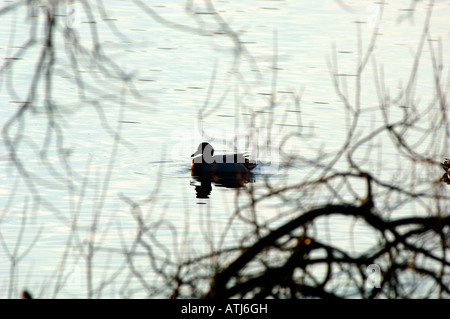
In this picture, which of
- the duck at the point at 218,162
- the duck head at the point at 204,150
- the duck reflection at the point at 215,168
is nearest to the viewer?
Answer: the duck reflection at the point at 215,168

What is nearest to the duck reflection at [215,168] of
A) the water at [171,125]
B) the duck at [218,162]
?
the duck at [218,162]

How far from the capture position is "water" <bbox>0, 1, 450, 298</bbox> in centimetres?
926

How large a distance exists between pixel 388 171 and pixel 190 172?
375cm

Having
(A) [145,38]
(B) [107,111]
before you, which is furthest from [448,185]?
(A) [145,38]

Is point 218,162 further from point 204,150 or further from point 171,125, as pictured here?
point 171,125

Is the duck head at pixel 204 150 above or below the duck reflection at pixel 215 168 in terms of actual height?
above

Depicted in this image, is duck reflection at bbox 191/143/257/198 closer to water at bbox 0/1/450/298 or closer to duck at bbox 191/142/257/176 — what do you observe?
duck at bbox 191/142/257/176

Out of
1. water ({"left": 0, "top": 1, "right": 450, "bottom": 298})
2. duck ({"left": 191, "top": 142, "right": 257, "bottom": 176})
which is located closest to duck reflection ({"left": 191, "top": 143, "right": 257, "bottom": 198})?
duck ({"left": 191, "top": 142, "right": 257, "bottom": 176})

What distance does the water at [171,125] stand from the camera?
926cm

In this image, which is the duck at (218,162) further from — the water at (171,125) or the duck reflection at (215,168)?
the water at (171,125)

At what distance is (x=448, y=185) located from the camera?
524 inches

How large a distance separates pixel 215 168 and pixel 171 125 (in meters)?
1.64

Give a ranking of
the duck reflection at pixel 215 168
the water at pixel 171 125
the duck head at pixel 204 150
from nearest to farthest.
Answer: the water at pixel 171 125 → the duck reflection at pixel 215 168 → the duck head at pixel 204 150

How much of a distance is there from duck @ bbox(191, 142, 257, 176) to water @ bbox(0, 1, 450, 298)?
0.32 metres
